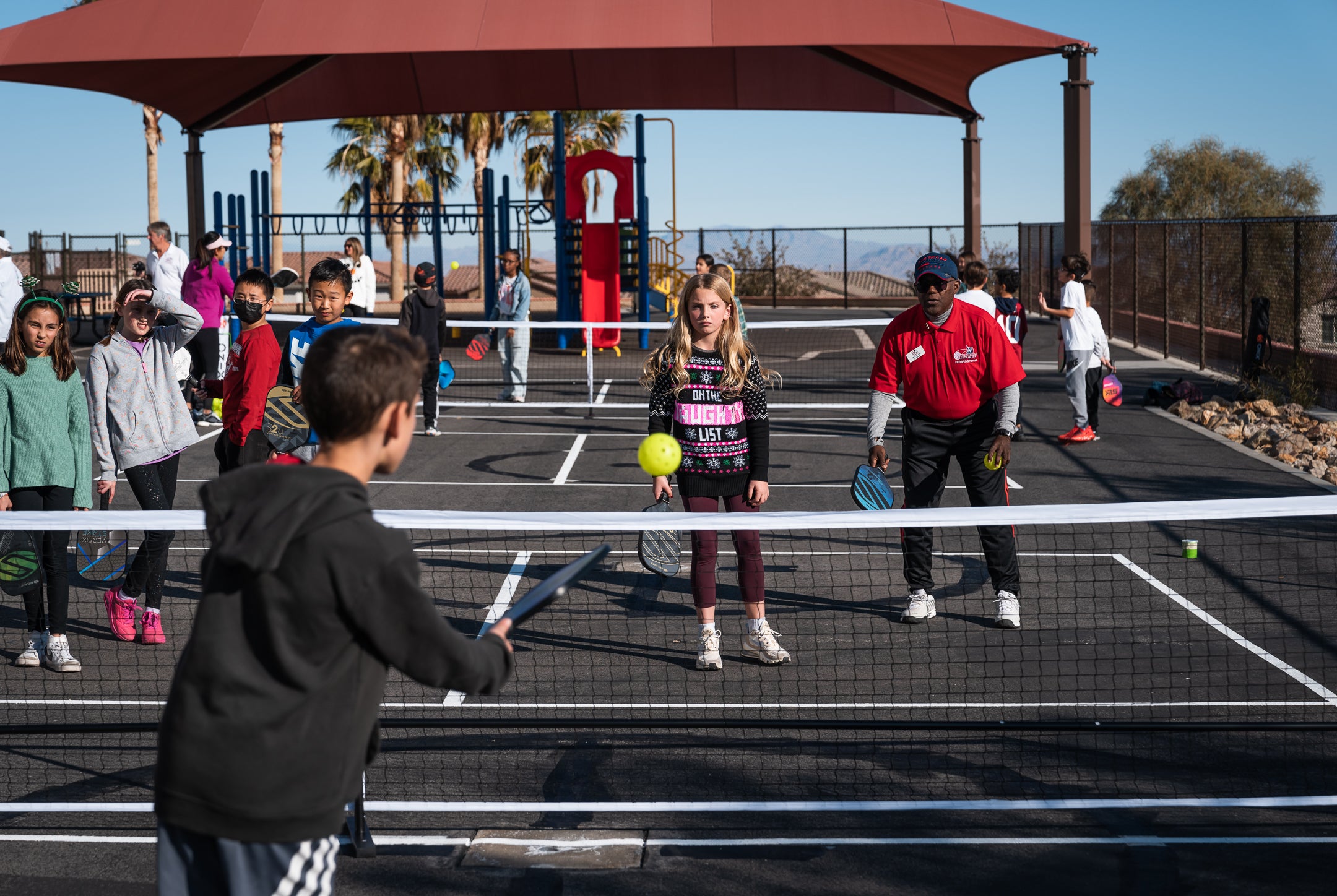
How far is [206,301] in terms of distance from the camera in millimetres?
15055

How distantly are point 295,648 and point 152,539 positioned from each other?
516cm

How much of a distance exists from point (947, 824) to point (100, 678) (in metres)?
4.31

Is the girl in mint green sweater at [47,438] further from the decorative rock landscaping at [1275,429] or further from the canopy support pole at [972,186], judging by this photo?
the canopy support pole at [972,186]

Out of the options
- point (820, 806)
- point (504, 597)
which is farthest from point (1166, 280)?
point (820, 806)

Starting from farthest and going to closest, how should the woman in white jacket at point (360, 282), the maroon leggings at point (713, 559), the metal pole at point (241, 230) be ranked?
the metal pole at point (241, 230) → the woman in white jacket at point (360, 282) → the maroon leggings at point (713, 559)

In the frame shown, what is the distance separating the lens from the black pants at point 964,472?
741 centimetres

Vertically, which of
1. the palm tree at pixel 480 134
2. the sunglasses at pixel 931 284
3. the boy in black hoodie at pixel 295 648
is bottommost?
the boy in black hoodie at pixel 295 648

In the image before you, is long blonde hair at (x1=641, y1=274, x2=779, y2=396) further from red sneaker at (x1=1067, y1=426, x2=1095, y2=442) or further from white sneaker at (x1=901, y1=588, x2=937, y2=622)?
red sneaker at (x1=1067, y1=426, x2=1095, y2=442)

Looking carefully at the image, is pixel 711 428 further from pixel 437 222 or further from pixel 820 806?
pixel 437 222

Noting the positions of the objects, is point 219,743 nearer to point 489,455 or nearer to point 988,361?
point 988,361

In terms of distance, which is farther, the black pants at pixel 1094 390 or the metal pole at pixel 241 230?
the metal pole at pixel 241 230

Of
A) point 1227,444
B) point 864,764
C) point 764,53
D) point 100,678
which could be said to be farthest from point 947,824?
point 764,53

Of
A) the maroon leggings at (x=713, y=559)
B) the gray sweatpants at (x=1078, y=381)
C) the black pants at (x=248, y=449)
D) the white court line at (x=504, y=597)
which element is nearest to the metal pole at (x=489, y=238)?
the gray sweatpants at (x=1078, y=381)

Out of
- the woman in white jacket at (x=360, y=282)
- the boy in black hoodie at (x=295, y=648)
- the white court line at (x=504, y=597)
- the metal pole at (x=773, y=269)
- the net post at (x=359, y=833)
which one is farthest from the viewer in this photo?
the metal pole at (x=773, y=269)
